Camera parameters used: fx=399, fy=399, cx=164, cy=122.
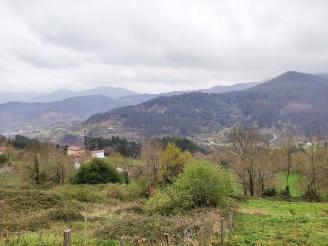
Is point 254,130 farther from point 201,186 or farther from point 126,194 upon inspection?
point 201,186

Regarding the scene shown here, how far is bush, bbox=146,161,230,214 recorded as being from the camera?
33.2 metres

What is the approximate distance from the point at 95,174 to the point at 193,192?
33662 mm

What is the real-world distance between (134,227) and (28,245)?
6035mm

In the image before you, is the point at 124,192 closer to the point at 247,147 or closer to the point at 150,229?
the point at 247,147

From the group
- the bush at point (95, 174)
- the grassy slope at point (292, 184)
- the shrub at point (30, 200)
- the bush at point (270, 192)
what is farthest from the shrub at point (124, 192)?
the grassy slope at point (292, 184)

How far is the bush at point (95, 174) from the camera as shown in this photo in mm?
64250

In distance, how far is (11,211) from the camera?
107 ft

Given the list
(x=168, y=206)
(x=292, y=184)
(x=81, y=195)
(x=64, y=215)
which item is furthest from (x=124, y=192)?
(x=292, y=184)

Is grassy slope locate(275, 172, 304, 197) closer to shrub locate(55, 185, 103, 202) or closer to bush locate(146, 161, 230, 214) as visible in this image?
shrub locate(55, 185, 103, 202)

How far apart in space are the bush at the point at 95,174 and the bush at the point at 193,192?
31458mm

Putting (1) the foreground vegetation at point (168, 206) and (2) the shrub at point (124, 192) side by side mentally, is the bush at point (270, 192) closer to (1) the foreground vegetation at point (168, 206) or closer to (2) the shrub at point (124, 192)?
(1) the foreground vegetation at point (168, 206)

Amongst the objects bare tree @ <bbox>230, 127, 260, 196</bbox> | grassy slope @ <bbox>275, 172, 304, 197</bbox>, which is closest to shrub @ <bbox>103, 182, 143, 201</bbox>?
bare tree @ <bbox>230, 127, 260, 196</bbox>

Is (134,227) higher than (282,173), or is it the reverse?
(134,227)

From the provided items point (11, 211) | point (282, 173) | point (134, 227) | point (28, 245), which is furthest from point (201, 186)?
point (282, 173)
